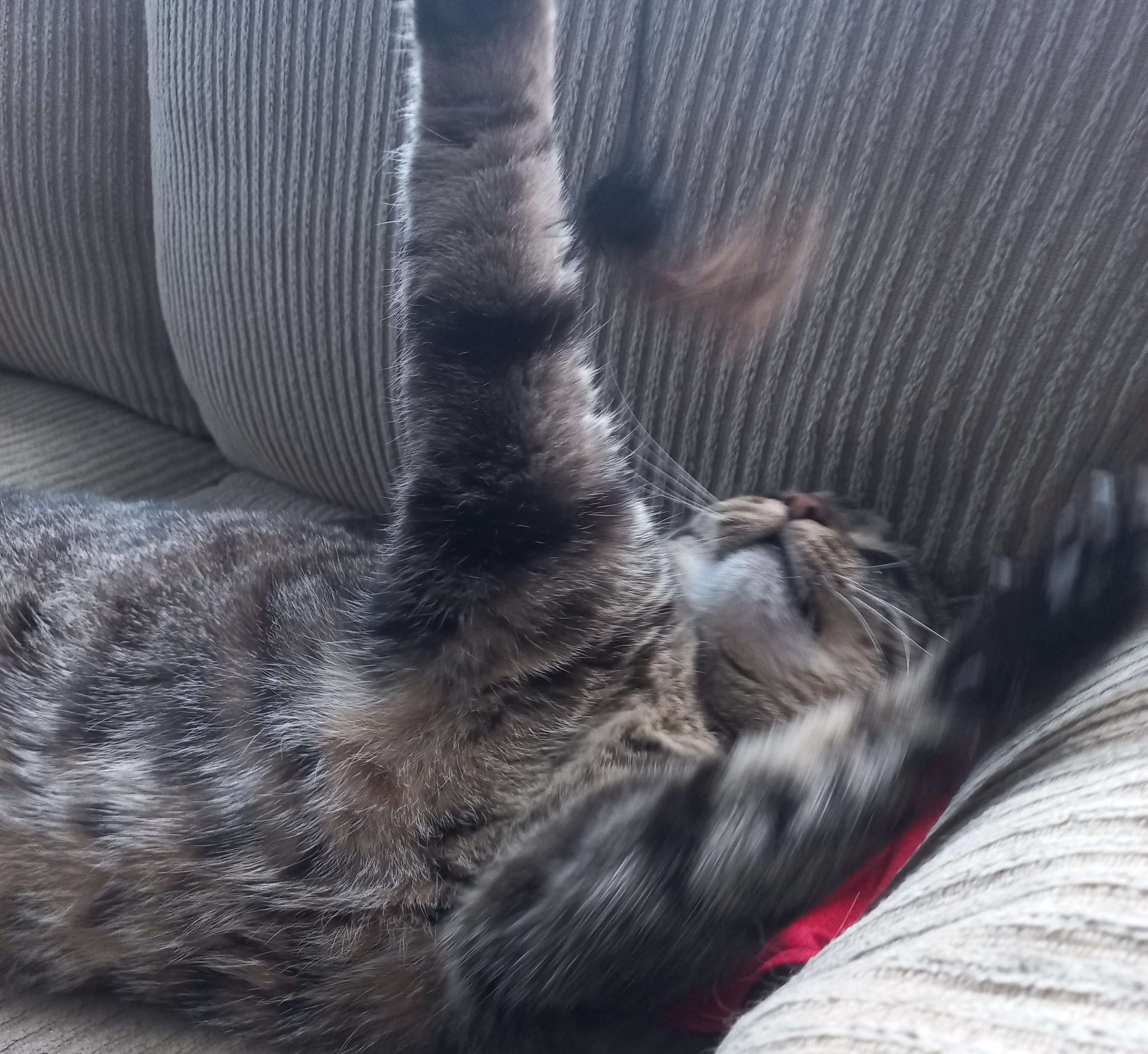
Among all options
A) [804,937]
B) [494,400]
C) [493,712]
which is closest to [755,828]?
[804,937]

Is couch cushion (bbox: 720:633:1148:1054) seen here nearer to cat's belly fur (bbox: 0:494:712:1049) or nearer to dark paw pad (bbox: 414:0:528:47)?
cat's belly fur (bbox: 0:494:712:1049)

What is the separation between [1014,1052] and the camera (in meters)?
0.25

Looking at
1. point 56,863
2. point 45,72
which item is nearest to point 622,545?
point 56,863

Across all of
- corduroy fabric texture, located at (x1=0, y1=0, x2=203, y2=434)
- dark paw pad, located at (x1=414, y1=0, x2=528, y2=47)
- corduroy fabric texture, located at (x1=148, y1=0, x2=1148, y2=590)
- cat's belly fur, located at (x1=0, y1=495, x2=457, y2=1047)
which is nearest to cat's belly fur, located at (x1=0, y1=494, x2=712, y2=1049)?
cat's belly fur, located at (x1=0, y1=495, x2=457, y2=1047)

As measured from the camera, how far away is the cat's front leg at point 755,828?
54 cm

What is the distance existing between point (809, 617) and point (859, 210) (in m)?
0.31

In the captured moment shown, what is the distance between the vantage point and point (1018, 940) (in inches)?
11.5

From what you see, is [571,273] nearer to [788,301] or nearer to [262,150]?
[788,301]

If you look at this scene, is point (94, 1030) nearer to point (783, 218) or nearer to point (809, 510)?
point (809, 510)

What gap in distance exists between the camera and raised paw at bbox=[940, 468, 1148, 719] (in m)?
0.52

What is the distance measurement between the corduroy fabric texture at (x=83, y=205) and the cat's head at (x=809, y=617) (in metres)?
0.94

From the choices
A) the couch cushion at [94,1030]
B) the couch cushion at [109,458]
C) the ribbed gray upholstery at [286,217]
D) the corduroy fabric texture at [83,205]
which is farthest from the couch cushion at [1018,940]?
the corduroy fabric texture at [83,205]

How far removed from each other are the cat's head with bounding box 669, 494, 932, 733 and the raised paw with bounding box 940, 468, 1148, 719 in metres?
0.12

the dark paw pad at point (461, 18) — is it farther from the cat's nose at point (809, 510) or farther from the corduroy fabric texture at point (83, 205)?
the corduroy fabric texture at point (83, 205)
